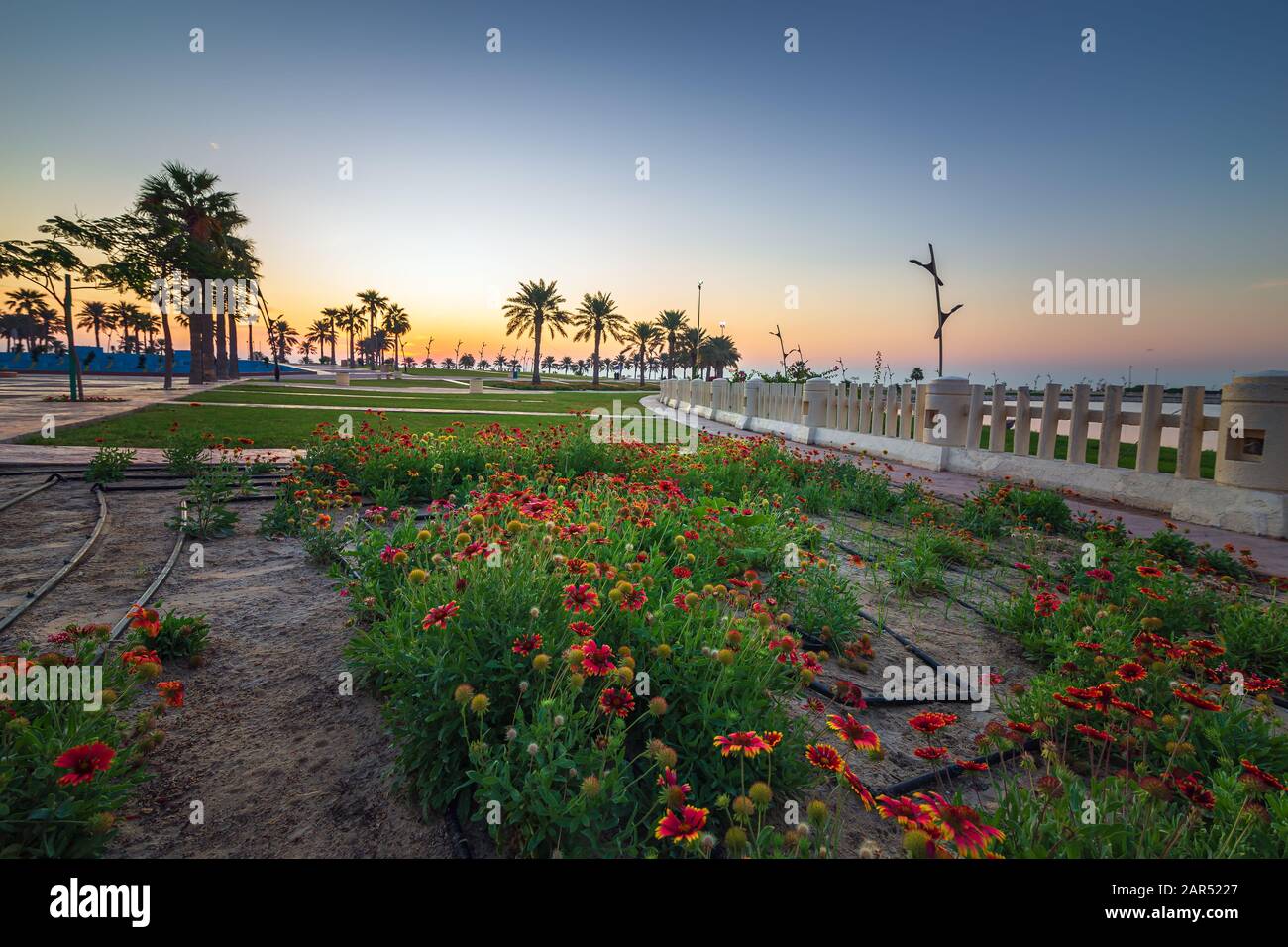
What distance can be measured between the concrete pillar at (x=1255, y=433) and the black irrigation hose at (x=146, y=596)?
925 cm

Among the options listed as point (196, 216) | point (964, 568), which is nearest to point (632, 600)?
point (964, 568)

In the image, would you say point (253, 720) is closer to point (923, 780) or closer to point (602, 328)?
point (923, 780)

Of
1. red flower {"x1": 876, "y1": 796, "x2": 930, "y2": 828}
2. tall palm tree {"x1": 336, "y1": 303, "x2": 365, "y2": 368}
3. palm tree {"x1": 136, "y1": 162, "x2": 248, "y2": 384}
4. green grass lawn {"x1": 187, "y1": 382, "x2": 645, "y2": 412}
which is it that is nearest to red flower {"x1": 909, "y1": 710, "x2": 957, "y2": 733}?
red flower {"x1": 876, "y1": 796, "x2": 930, "y2": 828}

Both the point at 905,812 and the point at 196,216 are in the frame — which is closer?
the point at 905,812

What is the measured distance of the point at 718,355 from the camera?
8381cm

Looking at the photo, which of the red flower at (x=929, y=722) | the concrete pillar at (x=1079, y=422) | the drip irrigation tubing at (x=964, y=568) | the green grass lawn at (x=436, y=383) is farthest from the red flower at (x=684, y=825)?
the green grass lawn at (x=436, y=383)

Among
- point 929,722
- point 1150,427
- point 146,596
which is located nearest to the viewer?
point 929,722

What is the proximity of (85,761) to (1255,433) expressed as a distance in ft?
30.3

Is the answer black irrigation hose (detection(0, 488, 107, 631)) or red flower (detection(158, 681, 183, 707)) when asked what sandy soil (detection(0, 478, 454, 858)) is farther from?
red flower (detection(158, 681, 183, 707))

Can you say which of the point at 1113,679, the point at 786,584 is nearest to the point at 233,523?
the point at 786,584

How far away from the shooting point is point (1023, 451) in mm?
9156

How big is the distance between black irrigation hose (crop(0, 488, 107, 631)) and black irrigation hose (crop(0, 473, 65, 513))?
99cm

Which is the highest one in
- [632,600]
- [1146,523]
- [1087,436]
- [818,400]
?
[818,400]

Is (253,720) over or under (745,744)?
under
